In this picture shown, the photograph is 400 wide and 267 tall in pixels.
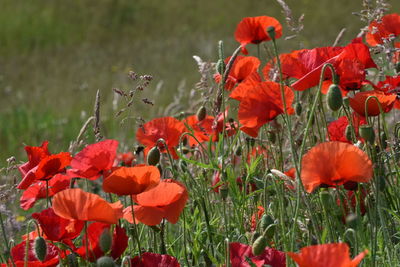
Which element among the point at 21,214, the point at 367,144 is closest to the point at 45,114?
the point at 21,214

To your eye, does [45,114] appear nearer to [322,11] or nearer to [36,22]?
[36,22]

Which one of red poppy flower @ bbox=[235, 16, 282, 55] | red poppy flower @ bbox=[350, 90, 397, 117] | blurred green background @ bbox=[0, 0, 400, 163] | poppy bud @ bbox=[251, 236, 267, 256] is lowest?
blurred green background @ bbox=[0, 0, 400, 163]

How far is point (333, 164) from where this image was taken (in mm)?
1166

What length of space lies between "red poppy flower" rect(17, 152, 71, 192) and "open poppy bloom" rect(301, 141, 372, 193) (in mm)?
541

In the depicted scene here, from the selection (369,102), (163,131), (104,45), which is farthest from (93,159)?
(104,45)

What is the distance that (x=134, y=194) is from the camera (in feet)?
4.22

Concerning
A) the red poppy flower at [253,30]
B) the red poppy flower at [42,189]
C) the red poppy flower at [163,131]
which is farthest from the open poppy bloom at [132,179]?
the red poppy flower at [253,30]

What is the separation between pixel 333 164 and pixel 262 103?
32 centimetres

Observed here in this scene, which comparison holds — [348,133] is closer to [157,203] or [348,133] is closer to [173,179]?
[173,179]

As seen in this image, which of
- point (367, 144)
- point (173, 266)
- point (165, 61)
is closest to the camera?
point (173, 266)

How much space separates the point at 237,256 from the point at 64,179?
0.52m

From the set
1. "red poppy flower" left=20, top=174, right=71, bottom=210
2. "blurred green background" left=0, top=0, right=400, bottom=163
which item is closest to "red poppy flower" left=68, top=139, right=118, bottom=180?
"red poppy flower" left=20, top=174, right=71, bottom=210

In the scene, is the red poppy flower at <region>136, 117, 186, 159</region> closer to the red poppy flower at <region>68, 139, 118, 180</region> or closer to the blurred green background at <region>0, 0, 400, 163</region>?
the red poppy flower at <region>68, 139, 118, 180</region>

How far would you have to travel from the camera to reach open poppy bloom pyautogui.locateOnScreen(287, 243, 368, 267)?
3.07 ft
